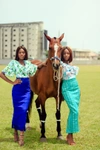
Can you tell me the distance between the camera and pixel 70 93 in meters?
5.48

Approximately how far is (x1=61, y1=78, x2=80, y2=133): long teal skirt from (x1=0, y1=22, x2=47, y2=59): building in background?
77.1 metres

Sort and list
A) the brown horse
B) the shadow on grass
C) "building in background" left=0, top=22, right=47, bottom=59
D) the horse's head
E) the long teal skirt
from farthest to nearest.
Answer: "building in background" left=0, top=22, right=47, bottom=59, the shadow on grass, the long teal skirt, the brown horse, the horse's head

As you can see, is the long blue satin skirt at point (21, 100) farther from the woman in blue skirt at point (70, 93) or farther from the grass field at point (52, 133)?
the woman in blue skirt at point (70, 93)

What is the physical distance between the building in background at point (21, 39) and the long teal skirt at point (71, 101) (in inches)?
3035

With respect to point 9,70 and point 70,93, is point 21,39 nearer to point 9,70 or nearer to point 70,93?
point 9,70

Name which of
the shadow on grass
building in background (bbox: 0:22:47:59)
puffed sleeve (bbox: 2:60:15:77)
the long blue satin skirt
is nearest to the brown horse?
the shadow on grass

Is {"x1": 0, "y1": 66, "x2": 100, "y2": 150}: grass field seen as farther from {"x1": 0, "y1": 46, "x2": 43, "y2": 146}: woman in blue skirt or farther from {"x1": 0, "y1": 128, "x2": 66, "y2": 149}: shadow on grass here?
{"x1": 0, "y1": 46, "x2": 43, "y2": 146}: woman in blue skirt

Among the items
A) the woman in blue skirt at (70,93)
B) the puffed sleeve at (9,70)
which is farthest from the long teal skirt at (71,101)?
the puffed sleeve at (9,70)

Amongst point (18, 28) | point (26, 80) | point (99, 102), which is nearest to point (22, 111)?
point (26, 80)

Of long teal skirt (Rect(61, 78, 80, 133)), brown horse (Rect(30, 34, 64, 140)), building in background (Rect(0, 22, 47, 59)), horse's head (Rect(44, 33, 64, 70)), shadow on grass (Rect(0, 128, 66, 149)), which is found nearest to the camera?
horse's head (Rect(44, 33, 64, 70))

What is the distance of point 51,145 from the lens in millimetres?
5449

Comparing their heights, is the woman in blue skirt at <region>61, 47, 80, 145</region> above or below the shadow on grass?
above

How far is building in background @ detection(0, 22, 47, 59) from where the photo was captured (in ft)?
270

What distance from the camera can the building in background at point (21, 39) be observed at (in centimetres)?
8231
